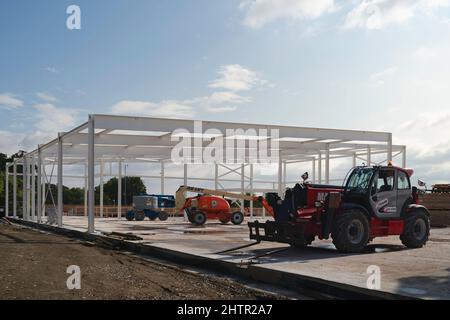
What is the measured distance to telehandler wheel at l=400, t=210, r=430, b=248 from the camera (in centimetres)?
1556

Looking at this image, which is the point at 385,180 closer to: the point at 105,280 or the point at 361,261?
the point at 361,261

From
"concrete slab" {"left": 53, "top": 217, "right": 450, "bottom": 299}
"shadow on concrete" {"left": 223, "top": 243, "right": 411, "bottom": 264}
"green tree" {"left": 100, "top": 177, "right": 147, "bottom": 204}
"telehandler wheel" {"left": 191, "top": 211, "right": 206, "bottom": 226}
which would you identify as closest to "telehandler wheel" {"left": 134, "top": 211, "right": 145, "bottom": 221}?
"telehandler wheel" {"left": 191, "top": 211, "right": 206, "bottom": 226}

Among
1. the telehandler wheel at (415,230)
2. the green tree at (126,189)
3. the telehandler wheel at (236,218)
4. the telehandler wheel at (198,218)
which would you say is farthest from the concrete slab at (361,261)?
the green tree at (126,189)

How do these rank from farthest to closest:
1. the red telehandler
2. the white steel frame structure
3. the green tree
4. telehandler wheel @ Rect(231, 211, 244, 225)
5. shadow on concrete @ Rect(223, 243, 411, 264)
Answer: the green tree
telehandler wheel @ Rect(231, 211, 244, 225)
the white steel frame structure
the red telehandler
shadow on concrete @ Rect(223, 243, 411, 264)

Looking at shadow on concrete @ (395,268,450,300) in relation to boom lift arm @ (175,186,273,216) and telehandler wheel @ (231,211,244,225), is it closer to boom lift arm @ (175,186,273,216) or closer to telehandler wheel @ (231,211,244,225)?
boom lift arm @ (175,186,273,216)

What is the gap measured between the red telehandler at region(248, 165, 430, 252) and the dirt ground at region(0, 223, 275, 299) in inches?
153

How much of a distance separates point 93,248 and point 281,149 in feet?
63.6

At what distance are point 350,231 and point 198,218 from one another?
16415mm

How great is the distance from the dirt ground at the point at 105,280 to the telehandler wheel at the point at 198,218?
14.8m

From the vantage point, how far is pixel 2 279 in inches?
397

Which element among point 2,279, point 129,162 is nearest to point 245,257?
point 2,279

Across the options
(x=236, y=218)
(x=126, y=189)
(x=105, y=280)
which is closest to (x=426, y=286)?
(x=105, y=280)

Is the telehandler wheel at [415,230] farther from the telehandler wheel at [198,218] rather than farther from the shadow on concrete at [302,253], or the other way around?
the telehandler wheel at [198,218]

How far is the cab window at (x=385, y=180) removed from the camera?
14992 mm
